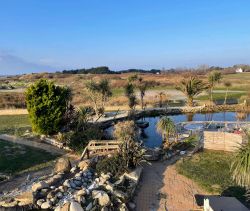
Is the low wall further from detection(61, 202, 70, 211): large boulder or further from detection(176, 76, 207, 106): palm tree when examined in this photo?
detection(176, 76, 207, 106): palm tree

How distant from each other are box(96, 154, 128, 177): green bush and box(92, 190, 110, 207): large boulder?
233cm

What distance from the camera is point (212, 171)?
16125mm

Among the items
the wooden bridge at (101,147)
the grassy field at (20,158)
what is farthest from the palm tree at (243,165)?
the grassy field at (20,158)

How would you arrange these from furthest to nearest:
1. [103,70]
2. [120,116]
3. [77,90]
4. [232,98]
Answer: [103,70] → [77,90] → [232,98] → [120,116]

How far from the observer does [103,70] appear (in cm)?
12394

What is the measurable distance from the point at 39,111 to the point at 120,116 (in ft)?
39.6

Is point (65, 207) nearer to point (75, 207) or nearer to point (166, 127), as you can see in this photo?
point (75, 207)

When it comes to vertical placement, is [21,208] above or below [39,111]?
below

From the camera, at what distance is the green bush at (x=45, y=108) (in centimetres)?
2284

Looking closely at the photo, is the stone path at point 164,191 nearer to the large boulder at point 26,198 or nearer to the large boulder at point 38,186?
the large boulder at point 38,186

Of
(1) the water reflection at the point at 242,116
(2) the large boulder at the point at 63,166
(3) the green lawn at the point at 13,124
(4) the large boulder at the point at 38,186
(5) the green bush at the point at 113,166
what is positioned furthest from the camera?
(1) the water reflection at the point at 242,116

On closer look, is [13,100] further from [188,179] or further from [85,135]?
[188,179]

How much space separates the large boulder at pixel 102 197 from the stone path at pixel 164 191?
1.32m

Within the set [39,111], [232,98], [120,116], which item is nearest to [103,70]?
[232,98]
